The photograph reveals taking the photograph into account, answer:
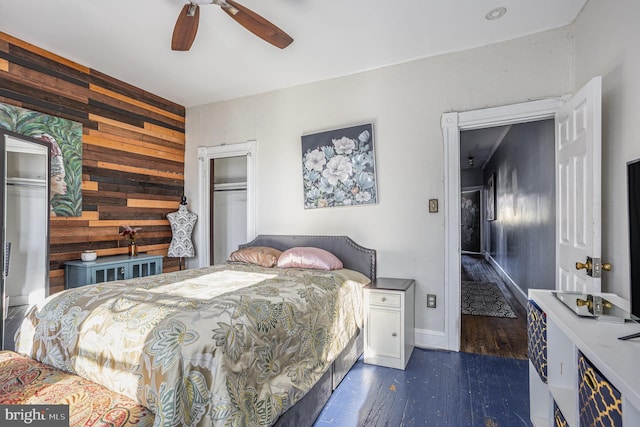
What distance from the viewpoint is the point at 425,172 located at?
305cm

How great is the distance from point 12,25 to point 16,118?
741 mm

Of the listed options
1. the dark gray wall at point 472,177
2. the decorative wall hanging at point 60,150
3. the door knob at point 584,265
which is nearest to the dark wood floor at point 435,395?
the door knob at point 584,265

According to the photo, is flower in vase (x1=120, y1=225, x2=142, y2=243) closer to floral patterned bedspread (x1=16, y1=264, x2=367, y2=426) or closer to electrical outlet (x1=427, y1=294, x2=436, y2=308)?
floral patterned bedspread (x1=16, y1=264, x2=367, y2=426)

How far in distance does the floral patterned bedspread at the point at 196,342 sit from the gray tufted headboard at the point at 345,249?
3.34 ft

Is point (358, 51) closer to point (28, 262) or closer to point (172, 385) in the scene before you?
point (172, 385)

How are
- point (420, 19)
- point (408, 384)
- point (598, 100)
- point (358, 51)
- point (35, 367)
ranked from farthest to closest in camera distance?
point (358, 51), point (420, 19), point (408, 384), point (598, 100), point (35, 367)

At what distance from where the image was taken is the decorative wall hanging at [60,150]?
2.83 meters

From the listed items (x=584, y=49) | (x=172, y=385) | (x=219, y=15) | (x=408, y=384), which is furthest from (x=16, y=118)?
(x=584, y=49)

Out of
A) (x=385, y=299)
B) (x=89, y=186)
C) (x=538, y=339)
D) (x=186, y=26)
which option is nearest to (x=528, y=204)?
(x=385, y=299)

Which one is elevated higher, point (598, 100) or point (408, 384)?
point (598, 100)

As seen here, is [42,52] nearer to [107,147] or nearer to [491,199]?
[107,147]

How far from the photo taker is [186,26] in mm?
2148

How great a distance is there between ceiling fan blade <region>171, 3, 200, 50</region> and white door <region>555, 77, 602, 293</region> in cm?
242

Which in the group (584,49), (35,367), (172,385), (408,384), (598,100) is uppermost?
(584,49)
